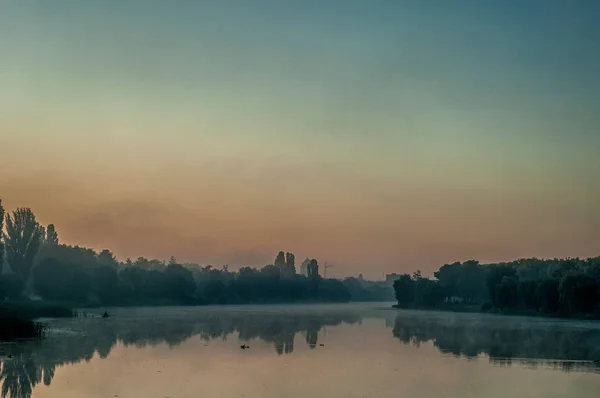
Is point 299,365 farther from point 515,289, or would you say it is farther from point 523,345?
point 515,289

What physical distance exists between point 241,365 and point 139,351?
28.6ft

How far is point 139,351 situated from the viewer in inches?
1380

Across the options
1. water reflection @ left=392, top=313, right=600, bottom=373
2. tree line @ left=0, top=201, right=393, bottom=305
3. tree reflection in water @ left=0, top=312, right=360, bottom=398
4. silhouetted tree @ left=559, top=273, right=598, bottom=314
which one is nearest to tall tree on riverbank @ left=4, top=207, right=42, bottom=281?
tree line @ left=0, top=201, right=393, bottom=305

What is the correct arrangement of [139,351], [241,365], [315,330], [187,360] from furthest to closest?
[315,330] → [139,351] → [187,360] → [241,365]

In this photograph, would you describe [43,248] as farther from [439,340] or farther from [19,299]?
[439,340]

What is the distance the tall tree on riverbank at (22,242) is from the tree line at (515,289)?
2286 inches

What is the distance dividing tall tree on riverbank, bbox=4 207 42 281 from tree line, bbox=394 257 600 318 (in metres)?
58.1

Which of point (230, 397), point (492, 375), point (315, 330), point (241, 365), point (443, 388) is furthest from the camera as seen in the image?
point (315, 330)

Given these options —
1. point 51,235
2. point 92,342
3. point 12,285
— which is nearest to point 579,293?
point 92,342

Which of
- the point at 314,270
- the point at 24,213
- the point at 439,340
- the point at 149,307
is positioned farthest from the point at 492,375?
the point at 314,270

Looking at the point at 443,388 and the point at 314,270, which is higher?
the point at 314,270

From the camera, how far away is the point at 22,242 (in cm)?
8000

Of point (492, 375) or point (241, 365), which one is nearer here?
point (492, 375)

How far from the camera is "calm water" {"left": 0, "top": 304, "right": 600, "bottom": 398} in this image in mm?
21719
